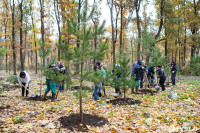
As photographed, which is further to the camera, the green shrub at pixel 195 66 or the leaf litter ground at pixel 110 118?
the green shrub at pixel 195 66

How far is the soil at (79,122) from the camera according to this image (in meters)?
4.22

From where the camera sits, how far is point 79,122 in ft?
14.9

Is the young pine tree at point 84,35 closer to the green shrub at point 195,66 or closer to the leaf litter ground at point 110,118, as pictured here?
the leaf litter ground at point 110,118

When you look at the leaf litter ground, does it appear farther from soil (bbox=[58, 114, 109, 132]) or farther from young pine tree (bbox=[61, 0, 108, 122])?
young pine tree (bbox=[61, 0, 108, 122])

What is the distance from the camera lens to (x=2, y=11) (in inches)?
913

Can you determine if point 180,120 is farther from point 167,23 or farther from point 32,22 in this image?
point 32,22

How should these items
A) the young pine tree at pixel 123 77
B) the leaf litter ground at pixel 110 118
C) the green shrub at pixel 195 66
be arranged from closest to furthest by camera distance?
the leaf litter ground at pixel 110 118
the young pine tree at pixel 123 77
the green shrub at pixel 195 66

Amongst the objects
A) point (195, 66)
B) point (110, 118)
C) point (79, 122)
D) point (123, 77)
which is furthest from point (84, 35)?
point (195, 66)

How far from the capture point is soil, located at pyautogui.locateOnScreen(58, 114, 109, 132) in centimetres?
422

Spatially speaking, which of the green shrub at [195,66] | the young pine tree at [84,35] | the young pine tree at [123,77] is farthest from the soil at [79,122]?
the green shrub at [195,66]

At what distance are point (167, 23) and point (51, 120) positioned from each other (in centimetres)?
1793

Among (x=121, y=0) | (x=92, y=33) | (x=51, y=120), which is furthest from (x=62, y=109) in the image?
(x=121, y=0)

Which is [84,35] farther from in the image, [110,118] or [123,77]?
[123,77]

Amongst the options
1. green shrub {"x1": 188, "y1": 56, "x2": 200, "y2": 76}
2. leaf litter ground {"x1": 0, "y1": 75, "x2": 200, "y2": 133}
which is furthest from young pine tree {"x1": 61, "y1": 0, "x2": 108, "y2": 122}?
green shrub {"x1": 188, "y1": 56, "x2": 200, "y2": 76}
